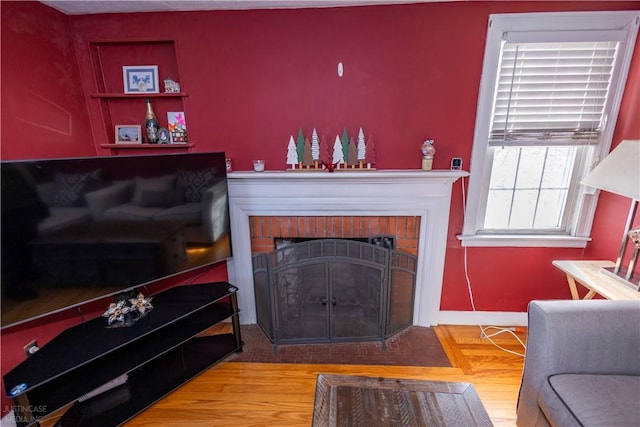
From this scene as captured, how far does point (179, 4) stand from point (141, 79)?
21.1 inches

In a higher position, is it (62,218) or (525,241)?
(62,218)

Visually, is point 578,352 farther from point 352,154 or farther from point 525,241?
point 352,154

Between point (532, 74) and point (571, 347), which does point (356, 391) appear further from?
point (532, 74)

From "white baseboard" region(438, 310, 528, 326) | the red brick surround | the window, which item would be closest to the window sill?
the window

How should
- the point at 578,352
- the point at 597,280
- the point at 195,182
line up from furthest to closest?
the point at 195,182, the point at 597,280, the point at 578,352

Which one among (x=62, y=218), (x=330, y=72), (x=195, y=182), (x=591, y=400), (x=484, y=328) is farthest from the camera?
(x=484, y=328)

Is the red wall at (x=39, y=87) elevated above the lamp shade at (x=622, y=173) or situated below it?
above

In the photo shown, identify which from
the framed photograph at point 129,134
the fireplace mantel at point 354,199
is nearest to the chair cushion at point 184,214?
the fireplace mantel at point 354,199

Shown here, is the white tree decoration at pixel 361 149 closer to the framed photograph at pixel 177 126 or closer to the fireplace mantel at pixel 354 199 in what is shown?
the fireplace mantel at pixel 354 199

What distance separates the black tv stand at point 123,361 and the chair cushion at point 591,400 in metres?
1.70

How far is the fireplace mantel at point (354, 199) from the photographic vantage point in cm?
202

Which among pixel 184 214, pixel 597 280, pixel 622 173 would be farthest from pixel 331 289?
pixel 622 173

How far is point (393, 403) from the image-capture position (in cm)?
155

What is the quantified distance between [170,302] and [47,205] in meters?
0.84
